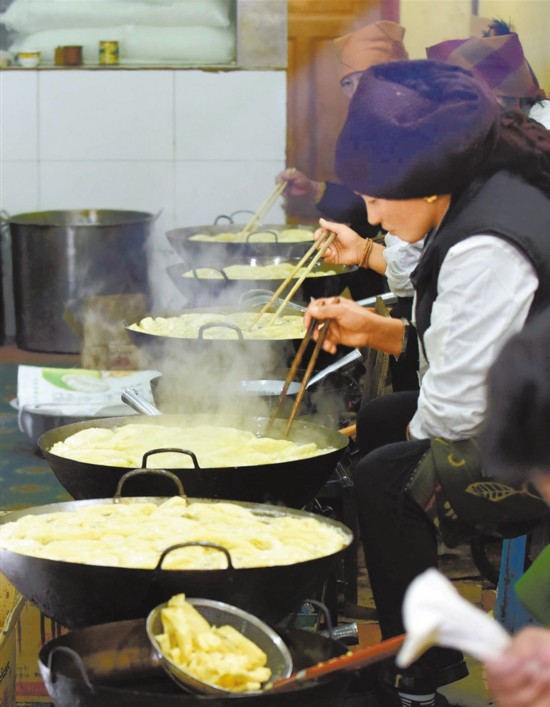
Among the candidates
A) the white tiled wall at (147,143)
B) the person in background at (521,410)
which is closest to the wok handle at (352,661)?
the person in background at (521,410)

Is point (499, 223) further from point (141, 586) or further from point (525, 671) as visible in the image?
point (525, 671)

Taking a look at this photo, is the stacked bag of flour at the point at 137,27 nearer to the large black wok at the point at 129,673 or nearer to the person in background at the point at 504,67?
the person in background at the point at 504,67

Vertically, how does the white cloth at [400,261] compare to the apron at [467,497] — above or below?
above

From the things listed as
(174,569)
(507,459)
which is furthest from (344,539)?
(507,459)

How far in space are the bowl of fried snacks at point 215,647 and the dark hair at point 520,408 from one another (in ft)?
1.84

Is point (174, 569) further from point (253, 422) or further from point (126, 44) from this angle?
point (126, 44)

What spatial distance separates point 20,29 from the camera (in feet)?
28.4

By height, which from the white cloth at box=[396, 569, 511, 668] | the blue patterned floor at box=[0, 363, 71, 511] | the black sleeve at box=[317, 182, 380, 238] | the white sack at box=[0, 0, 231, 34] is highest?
the white sack at box=[0, 0, 231, 34]

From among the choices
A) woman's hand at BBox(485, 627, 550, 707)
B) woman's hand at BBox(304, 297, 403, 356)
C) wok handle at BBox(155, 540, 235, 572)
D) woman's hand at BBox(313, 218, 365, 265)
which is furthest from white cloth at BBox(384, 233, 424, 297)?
woman's hand at BBox(485, 627, 550, 707)

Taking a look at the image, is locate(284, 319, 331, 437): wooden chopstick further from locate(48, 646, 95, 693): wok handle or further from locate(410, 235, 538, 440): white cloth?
locate(48, 646, 95, 693): wok handle

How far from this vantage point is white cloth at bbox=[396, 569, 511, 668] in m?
1.29

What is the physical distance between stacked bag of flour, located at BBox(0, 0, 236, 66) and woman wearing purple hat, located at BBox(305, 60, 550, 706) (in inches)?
229

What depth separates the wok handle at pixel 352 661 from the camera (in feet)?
5.86

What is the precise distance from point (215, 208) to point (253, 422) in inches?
214
